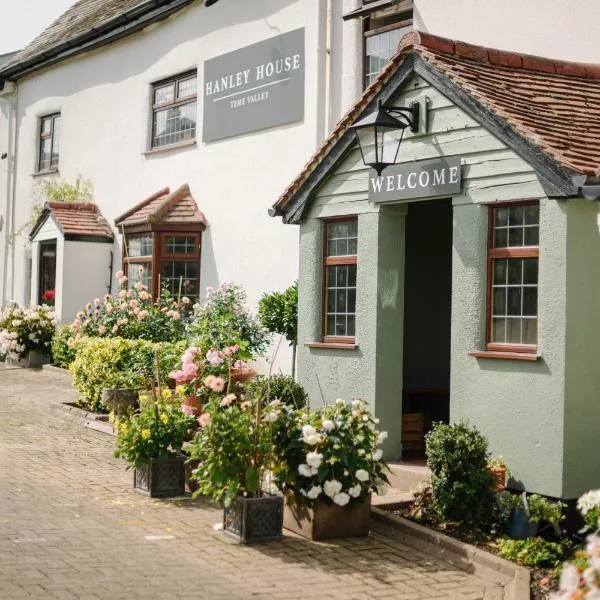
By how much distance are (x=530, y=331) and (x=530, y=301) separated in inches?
10.7

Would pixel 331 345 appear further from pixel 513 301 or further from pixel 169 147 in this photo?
pixel 169 147

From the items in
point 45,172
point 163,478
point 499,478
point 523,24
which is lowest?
point 163,478

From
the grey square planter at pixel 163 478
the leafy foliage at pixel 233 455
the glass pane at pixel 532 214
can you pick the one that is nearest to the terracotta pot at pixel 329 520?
the leafy foliage at pixel 233 455

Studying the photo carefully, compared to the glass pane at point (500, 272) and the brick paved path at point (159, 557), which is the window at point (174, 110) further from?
the glass pane at point (500, 272)

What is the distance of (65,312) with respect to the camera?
20.3m

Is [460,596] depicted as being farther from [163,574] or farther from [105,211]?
[105,211]

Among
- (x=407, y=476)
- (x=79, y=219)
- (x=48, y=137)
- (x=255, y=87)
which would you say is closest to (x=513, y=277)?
(x=407, y=476)

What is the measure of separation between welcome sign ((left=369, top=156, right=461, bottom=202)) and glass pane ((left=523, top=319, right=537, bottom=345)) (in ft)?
4.79

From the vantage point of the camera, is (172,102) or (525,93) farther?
(172,102)

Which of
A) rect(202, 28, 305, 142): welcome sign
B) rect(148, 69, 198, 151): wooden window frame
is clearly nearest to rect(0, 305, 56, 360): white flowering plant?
rect(148, 69, 198, 151): wooden window frame

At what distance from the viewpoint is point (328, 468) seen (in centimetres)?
793

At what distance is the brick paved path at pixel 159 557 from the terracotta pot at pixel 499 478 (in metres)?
0.93

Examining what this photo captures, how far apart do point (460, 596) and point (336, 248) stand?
192 inches

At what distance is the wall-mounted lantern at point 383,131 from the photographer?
9.55 meters
